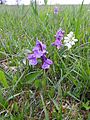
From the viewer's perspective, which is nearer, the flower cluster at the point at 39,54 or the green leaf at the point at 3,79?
the flower cluster at the point at 39,54

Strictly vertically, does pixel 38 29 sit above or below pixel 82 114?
above

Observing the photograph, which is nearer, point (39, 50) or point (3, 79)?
point (39, 50)

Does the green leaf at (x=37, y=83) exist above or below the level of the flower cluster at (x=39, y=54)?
below

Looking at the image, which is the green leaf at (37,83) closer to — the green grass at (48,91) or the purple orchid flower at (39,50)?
the green grass at (48,91)

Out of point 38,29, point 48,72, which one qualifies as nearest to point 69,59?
point 48,72

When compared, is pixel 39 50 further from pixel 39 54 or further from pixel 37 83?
pixel 37 83

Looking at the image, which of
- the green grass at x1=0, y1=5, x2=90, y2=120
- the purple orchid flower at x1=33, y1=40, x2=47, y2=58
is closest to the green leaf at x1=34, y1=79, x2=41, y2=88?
the green grass at x1=0, y1=5, x2=90, y2=120

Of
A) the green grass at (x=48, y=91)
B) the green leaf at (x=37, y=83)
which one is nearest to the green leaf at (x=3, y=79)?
the green grass at (x=48, y=91)

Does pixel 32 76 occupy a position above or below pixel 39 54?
below

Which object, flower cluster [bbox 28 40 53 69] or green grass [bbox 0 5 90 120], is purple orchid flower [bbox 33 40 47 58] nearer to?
flower cluster [bbox 28 40 53 69]

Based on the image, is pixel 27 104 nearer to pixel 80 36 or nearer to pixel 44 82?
pixel 44 82

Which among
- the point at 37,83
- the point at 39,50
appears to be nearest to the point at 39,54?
the point at 39,50
